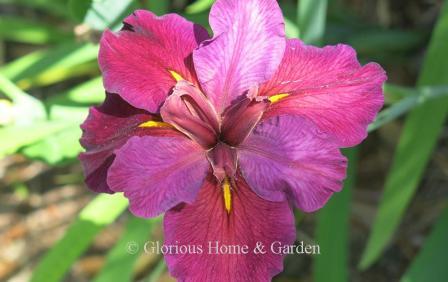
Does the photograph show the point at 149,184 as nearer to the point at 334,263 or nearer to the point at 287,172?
the point at 287,172

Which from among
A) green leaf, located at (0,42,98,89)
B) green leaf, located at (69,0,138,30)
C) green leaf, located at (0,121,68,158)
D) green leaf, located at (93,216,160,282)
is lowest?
green leaf, located at (93,216,160,282)

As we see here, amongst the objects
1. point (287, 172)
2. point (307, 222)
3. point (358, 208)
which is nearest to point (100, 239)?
point (307, 222)

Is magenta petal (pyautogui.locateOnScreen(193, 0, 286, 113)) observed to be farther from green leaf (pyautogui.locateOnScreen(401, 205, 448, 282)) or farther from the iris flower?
green leaf (pyautogui.locateOnScreen(401, 205, 448, 282))

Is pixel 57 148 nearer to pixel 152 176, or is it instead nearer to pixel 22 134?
pixel 22 134

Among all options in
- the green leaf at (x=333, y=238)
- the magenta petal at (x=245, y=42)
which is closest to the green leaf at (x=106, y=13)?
the magenta petal at (x=245, y=42)

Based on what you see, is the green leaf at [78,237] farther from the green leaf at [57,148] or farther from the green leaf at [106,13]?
the green leaf at [106,13]

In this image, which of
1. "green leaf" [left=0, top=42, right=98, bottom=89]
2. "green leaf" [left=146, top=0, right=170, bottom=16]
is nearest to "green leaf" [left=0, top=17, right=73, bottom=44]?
"green leaf" [left=0, top=42, right=98, bottom=89]
